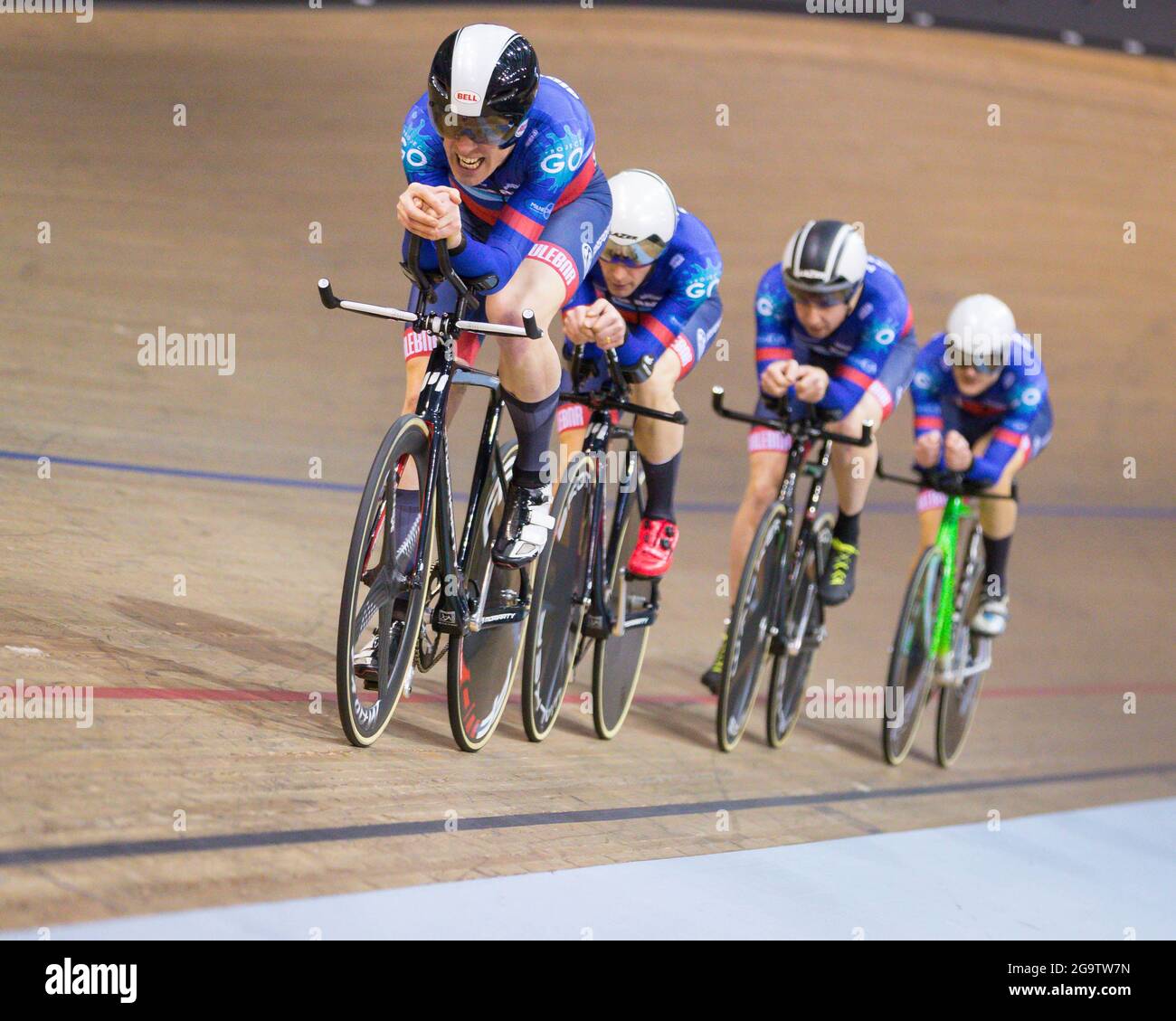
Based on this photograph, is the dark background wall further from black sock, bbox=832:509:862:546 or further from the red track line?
black sock, bbox=832:509:862:546

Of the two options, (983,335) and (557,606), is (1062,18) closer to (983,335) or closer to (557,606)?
(983,335)

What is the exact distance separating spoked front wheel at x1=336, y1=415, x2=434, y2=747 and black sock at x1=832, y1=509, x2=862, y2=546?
1.75 metres

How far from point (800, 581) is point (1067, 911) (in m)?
1.28

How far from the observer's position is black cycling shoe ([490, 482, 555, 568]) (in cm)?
268

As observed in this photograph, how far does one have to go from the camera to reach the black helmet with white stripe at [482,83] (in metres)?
2.34

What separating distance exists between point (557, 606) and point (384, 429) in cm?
370

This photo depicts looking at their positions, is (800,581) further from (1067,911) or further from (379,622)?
(379,622)

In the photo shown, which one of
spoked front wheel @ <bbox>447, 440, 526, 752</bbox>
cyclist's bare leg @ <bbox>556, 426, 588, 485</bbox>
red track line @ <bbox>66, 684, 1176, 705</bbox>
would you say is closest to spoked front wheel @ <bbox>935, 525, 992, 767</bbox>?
red track line @ <bbox>66, 684, 1176, 705</bbox>

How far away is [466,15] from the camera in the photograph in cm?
1185

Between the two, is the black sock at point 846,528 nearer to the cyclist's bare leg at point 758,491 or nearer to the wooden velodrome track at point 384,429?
the cyclist's bare leg at point 758,491

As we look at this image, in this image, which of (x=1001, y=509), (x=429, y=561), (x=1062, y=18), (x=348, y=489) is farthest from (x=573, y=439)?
(x=1062, y=18)

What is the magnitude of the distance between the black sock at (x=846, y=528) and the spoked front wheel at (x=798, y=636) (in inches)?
1.0

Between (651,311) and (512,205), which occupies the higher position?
(512,205)

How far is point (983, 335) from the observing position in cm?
427
